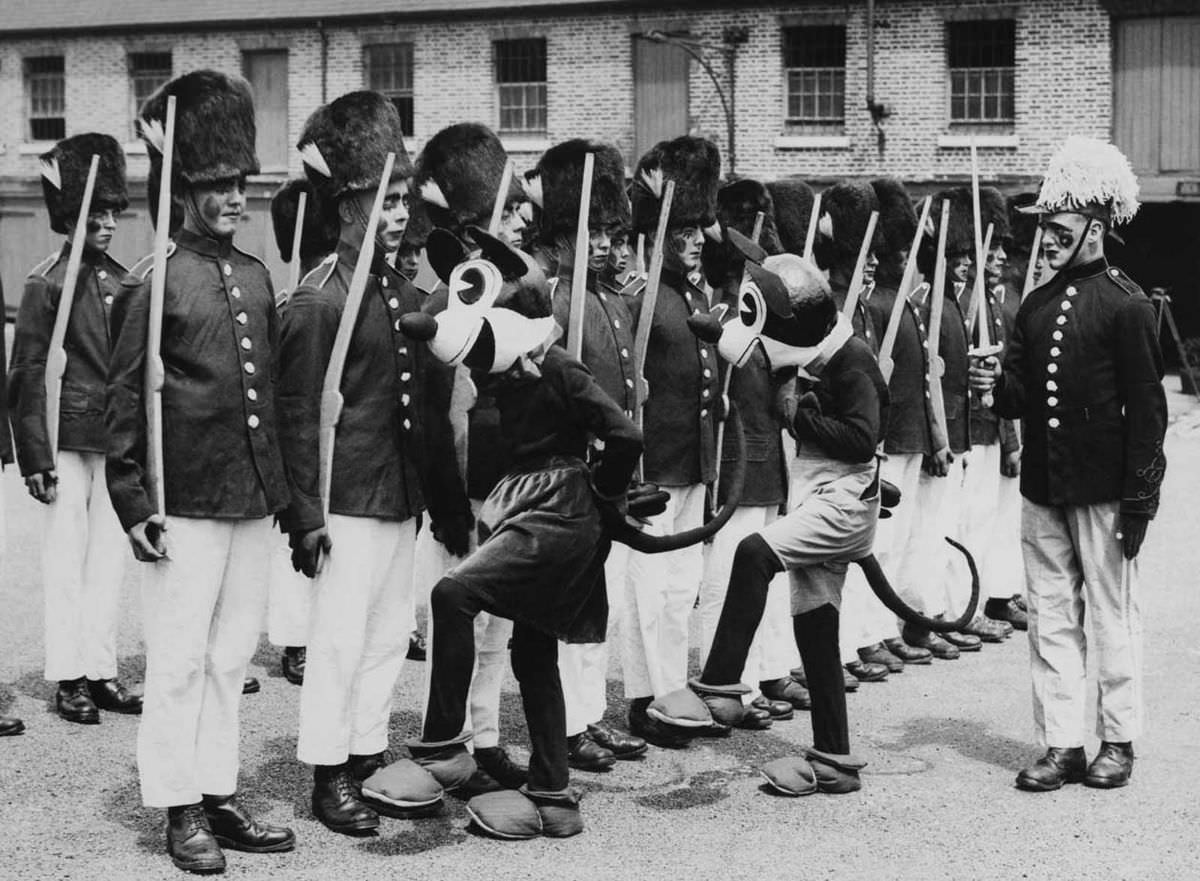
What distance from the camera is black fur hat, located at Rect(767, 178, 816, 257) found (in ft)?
33.9

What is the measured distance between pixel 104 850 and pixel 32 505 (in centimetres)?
883

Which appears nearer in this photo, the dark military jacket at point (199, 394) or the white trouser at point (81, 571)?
the dark military jacket at point (199, 394)

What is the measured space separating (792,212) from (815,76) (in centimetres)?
1877

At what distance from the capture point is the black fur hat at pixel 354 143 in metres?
6.57

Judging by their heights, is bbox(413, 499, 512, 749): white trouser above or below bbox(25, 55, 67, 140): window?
below

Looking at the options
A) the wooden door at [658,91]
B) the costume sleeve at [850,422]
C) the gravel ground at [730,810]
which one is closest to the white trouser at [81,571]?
the gravel ground at [730,810]

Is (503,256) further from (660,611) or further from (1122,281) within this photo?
(1122,281)

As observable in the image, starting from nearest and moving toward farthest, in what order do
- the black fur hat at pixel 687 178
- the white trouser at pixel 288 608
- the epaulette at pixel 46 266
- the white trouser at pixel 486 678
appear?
the white trouser at pixel 486 678
the epaulette at pixel 46 266
the black fur hat at pixel 687 178
the white trouser at pixel 288 608

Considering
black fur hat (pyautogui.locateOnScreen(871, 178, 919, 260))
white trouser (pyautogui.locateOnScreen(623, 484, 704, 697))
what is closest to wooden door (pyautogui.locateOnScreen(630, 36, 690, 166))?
black fur hat (pyautogui.locateOnScreen(871, 178, 919, 260))

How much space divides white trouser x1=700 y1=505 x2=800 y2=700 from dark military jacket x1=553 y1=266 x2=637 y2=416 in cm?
111

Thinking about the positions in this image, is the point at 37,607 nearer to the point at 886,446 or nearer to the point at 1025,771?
the point at 886,446

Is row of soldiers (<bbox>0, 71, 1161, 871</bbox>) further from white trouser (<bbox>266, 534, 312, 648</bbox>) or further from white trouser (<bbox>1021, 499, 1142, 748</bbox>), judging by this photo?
white trouser (<bbox>1021, 499, 1142, 748</bbox>)

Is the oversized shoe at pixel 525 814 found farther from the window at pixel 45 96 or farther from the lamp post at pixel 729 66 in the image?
the window at pixel 45 96

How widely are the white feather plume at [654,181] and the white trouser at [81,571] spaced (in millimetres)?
2826
